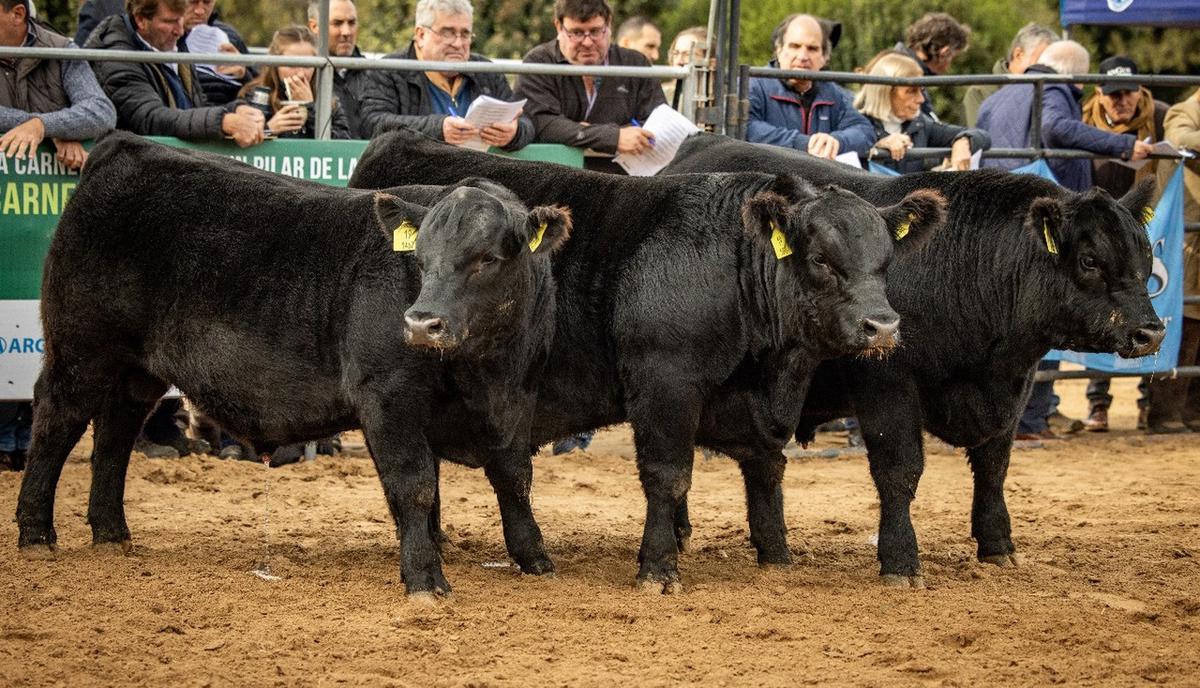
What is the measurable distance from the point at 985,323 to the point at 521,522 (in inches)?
90.9

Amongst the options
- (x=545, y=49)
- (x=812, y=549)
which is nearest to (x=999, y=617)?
(x=812, y=549)

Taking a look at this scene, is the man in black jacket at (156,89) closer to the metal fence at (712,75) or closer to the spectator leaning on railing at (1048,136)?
the metal fence at (712,75)

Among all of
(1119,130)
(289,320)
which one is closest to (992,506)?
(289,320)

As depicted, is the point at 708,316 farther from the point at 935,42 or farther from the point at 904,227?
the point at 935,42

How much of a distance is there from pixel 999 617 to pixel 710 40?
4.78 metres

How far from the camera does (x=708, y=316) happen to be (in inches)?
265

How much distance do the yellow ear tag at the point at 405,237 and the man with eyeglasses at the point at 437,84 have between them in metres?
3.25

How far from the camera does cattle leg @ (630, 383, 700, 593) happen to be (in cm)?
668

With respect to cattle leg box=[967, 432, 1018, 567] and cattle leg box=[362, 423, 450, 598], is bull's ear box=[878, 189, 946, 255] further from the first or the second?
cattle leg box=[362, 423, 450, 598]

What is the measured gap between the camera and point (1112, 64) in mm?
12078

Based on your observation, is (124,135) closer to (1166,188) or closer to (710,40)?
(710,40)

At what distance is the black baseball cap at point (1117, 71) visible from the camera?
443 inches

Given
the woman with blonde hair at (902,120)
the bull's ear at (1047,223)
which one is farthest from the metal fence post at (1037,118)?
the bull's ear at (1047,223)

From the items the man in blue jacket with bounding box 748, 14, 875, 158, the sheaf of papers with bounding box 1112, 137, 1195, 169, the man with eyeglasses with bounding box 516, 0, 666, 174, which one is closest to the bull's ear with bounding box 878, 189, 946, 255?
the man with eyeglasses with bounding box 516, 0, 666, 174
